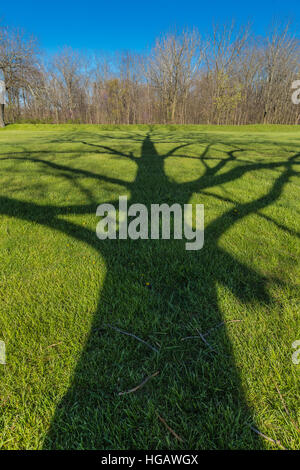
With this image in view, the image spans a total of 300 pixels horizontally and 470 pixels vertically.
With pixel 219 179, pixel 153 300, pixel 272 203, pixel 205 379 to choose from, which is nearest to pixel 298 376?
pixel 205 379

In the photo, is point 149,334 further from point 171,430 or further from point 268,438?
point 268,438

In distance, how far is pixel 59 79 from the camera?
3341cm

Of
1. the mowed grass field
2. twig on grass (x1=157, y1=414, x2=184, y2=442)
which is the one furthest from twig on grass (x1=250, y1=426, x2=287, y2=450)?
twig on grass (x1=157, y1=414, x2=184, y2=442)

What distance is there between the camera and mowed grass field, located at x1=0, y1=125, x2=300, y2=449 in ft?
3.16

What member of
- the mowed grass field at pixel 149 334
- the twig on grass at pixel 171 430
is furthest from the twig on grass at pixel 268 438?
Result: the twig on grass at pixel 171 430

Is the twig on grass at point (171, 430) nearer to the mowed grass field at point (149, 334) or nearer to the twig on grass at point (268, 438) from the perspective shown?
the mowed grass field at point (149, 334)

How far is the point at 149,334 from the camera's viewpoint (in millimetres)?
1380

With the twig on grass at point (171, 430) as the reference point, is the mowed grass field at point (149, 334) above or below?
above

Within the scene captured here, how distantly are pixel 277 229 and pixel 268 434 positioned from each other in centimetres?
216

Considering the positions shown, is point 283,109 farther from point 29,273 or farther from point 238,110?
point 29,273

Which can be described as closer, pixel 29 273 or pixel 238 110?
pixel 29 273

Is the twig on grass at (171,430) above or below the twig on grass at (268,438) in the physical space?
below

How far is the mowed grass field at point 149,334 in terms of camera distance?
96cm

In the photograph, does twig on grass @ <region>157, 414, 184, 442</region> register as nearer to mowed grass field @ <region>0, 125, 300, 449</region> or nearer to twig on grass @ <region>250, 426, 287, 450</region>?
mowed grass field @ <region>0, 125, 300, 449</region>
